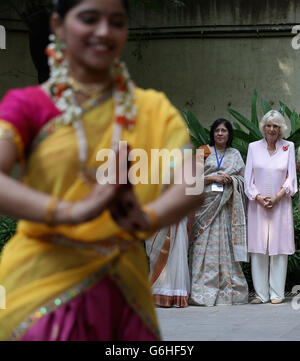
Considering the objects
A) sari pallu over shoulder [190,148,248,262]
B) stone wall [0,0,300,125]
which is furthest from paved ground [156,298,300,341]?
stone wall [0,0,300,125]

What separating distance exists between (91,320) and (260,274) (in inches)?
276

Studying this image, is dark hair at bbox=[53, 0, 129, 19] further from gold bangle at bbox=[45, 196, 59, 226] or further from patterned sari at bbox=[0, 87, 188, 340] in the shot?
gold bangle at bbox=[45, 196, 59, 226]

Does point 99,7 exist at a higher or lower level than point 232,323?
higher

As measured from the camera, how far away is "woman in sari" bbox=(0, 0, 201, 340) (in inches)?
86.2

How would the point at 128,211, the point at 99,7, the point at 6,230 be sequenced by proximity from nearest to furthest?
the point at 128,211, the point at 99,7, the point at 6,230

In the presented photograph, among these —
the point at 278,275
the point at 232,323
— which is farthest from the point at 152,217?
the point at 278,275

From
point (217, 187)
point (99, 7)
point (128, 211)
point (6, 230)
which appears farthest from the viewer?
point (6, 230)

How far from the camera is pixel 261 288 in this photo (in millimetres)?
9031

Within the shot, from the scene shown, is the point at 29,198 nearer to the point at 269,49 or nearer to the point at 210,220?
the point at 210,220

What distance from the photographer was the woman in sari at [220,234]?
8.87 meters

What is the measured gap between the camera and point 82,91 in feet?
7.48

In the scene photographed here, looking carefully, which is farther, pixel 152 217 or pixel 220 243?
pixel 220 243

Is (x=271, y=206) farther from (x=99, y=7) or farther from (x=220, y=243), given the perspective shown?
(x=99, y=7)
